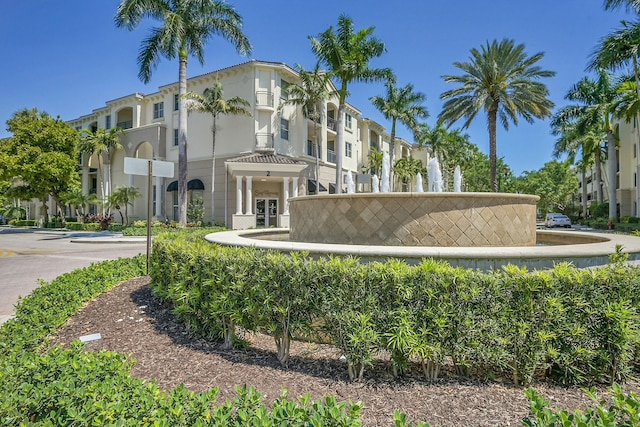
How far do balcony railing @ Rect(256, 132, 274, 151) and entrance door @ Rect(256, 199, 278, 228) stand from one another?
4.52 m

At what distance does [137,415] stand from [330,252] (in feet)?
10.7

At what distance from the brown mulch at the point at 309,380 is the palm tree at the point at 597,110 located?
41312mm

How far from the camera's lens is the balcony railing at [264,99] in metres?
30.0

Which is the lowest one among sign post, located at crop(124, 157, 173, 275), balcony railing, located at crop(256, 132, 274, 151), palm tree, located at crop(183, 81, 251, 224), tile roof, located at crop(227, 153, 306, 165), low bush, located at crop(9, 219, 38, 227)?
low bush, located at crop(9, 219, 38, 227)

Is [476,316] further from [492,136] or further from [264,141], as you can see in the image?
[264,141]

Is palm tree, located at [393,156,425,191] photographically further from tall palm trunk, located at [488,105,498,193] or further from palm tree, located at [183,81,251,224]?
palm tree, located at [183,81,251,224]

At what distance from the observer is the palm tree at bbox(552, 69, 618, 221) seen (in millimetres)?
35312

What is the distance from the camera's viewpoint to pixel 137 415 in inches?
88.9

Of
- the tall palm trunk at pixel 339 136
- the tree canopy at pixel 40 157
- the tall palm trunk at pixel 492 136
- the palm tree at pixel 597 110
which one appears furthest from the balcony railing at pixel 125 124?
the palm tree at pixel 597 110

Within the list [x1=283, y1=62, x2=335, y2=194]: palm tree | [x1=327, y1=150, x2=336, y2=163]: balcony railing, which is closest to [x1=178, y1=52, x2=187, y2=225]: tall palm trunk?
[x1=283, y1=62, x2=335, y2=194]: palm tree

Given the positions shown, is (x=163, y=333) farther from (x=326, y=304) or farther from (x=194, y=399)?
(x=194, y=399)

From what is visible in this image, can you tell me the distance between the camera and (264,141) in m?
30.1

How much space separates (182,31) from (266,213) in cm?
1491

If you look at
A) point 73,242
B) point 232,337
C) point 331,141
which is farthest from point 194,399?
point 331,141
